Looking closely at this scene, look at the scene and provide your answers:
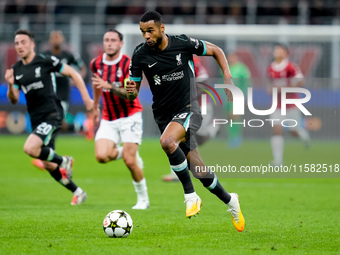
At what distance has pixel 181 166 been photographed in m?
7.04

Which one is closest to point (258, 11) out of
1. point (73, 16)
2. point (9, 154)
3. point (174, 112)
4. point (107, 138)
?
point (73, 16)

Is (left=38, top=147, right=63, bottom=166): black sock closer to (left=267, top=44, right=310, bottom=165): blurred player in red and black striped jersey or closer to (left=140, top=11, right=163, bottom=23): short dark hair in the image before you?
(left=140, top=11, right=163, bottom=23): short dark hair

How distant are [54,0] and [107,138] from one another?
669 inches

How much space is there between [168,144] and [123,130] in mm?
2655

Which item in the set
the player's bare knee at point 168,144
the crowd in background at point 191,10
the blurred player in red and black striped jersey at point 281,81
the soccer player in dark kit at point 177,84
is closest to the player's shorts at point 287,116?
the blurred player in red and black striped jersey at point 281,81

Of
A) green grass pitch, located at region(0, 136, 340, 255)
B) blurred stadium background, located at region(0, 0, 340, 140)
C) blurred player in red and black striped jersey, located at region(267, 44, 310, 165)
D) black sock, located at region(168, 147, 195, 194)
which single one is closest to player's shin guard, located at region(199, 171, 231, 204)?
black sock, located at region(168, 147, 195, 194)

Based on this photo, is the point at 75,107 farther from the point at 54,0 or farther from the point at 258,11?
the point at 258,11

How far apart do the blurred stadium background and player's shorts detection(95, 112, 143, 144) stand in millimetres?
8975

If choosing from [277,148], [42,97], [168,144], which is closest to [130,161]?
[42,97]

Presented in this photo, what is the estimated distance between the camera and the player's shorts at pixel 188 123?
7254 mm

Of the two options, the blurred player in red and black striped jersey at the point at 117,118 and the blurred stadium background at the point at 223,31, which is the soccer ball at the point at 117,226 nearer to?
the blurred player in red and black striped jersey at the point at 117,118

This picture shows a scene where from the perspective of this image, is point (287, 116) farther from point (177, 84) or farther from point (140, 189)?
point (177, 84)

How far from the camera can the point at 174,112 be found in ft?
24.6

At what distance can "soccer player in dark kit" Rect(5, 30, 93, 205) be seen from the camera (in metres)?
9.64
